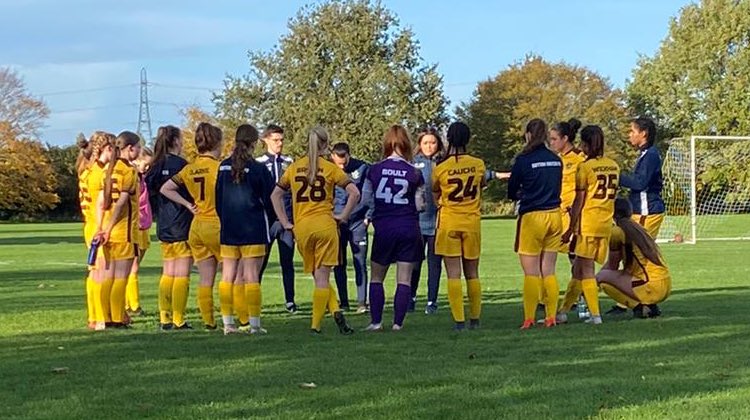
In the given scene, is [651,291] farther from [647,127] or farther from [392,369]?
[392,369]

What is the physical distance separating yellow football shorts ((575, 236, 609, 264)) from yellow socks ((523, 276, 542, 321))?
0.71 meters

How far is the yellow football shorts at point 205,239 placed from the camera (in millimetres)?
10953

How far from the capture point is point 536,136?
1078 cm

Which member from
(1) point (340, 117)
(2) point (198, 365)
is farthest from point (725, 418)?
(1) point (340, 117)

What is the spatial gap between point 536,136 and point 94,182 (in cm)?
447

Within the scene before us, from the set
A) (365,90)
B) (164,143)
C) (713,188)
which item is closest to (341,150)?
(164,143)

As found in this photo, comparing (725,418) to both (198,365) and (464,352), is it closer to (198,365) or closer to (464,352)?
(464,352)

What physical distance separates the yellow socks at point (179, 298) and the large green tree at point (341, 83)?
59315mm

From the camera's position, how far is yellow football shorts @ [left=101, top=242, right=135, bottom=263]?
11.5 m

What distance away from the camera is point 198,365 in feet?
28.0

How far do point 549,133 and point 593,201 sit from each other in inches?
32.1

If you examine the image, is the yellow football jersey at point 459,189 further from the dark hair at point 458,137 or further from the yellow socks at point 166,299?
the yellow socks at point 166,299

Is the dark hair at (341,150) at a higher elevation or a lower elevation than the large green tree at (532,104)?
lower

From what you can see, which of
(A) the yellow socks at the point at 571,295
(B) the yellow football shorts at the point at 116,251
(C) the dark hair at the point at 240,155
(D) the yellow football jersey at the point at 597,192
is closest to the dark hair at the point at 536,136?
(D) the yellow football jersey at the point at 597,192
